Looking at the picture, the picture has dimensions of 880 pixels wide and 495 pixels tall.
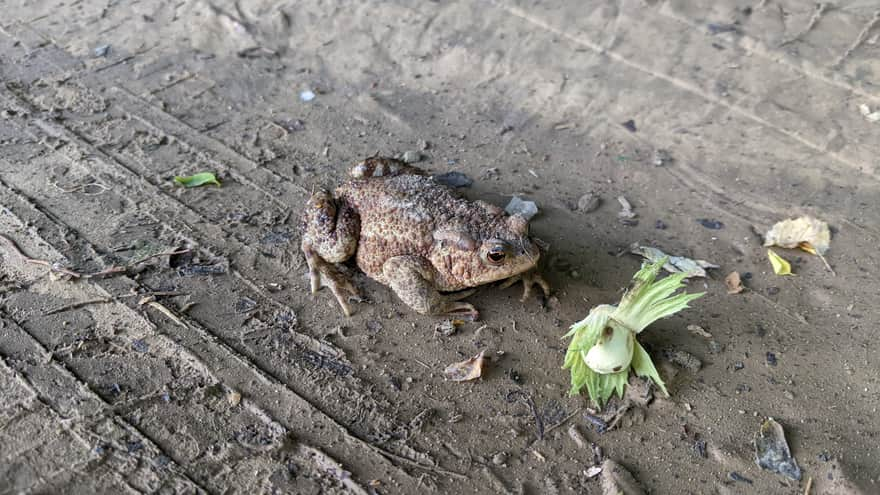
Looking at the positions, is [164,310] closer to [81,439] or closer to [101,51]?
[81,439]

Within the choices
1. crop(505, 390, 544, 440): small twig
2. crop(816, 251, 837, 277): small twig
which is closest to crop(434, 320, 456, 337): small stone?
crop(505, 390, 544, 440): small twig

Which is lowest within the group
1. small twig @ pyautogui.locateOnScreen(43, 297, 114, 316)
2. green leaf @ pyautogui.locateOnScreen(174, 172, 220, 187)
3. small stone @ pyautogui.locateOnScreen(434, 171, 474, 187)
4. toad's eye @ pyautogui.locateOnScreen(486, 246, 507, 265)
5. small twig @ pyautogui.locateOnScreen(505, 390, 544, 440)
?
small twig @ pyautogui.locateOnScreen(43, 297, 114, 316)

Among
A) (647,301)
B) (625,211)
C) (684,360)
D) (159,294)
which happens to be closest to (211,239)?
(159,294)

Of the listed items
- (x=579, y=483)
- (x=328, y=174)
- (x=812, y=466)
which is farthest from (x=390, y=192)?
(x=812, y=466)

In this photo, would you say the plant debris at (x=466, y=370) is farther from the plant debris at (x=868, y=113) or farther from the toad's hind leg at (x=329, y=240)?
the plant debris at (x=868, y=113)

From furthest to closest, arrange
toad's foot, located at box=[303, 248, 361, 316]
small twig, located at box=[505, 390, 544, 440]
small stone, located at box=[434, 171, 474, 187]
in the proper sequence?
small stone, located at box=[434, 171, 474, 187]
toad's foot, located at box=[303, 248, 361, 316]
small twig, located at box=[505, 390, 544, 440]

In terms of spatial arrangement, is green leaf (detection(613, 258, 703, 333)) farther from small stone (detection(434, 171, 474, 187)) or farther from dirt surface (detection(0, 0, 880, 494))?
small stone (detection(434, 171, 474, 187))
